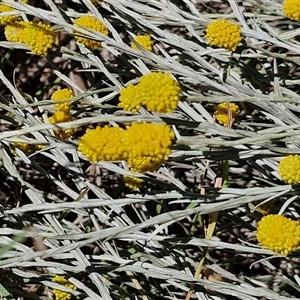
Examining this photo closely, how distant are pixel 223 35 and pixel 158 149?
0.32 m

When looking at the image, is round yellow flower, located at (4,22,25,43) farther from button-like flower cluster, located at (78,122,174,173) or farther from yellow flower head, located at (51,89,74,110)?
button-like flower cluster, located at (78,122,174,173)

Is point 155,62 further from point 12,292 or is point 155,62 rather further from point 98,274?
point 12,292

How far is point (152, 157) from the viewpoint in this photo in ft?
2.56

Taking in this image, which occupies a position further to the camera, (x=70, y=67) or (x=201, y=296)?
(x=70, y=67)

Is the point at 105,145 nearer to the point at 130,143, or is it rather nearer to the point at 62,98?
the point at 130,143

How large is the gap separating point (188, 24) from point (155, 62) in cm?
13

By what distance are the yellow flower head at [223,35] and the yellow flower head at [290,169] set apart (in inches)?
8.8

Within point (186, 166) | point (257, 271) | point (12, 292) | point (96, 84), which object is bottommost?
point (257, 271)

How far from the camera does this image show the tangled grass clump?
0.88 meters

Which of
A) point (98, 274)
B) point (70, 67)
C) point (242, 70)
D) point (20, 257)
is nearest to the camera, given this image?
point (20, 257)

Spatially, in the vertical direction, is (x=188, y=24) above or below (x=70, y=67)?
above

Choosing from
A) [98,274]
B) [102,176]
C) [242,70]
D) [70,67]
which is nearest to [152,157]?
[98,274]

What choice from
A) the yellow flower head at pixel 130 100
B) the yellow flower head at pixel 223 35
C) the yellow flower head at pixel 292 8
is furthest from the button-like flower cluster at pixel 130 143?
the yellow flower head at pixel 292 8

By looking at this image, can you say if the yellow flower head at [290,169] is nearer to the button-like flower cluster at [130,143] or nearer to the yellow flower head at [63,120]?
the button-like flower cluster at [130,143]
